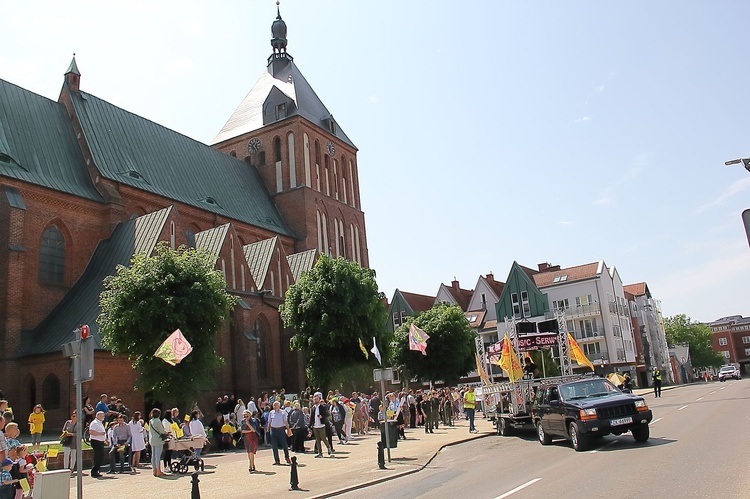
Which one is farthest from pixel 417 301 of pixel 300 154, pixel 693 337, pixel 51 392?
pixel 693 337

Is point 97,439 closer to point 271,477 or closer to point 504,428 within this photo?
point 271,477

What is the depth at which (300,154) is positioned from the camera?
52.4m

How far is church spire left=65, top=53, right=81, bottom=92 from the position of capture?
3822cm

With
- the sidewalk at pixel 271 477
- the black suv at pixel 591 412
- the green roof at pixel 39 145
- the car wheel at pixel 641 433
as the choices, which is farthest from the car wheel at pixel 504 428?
the green roof at pixel 39 145

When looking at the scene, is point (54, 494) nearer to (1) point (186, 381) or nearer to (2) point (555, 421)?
(2) point (555, 421)

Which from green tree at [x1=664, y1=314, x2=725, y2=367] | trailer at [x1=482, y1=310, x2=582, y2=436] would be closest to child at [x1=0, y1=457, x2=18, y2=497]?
trailer at [x1=482, y1=310, x2=582, y2=436]

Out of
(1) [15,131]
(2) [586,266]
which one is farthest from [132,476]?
(2) [586,266]

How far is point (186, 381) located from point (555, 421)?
47.0ft

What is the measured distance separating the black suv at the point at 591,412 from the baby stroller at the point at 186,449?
30.2ft

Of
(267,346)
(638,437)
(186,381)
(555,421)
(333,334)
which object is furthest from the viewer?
(267,346)

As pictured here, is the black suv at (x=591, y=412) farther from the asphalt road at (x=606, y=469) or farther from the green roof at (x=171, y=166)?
the green roof at (x=171, y=166)

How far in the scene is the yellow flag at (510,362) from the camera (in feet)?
68.9

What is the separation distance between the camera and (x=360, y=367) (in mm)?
34312

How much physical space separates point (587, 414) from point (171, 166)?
3522 cm
